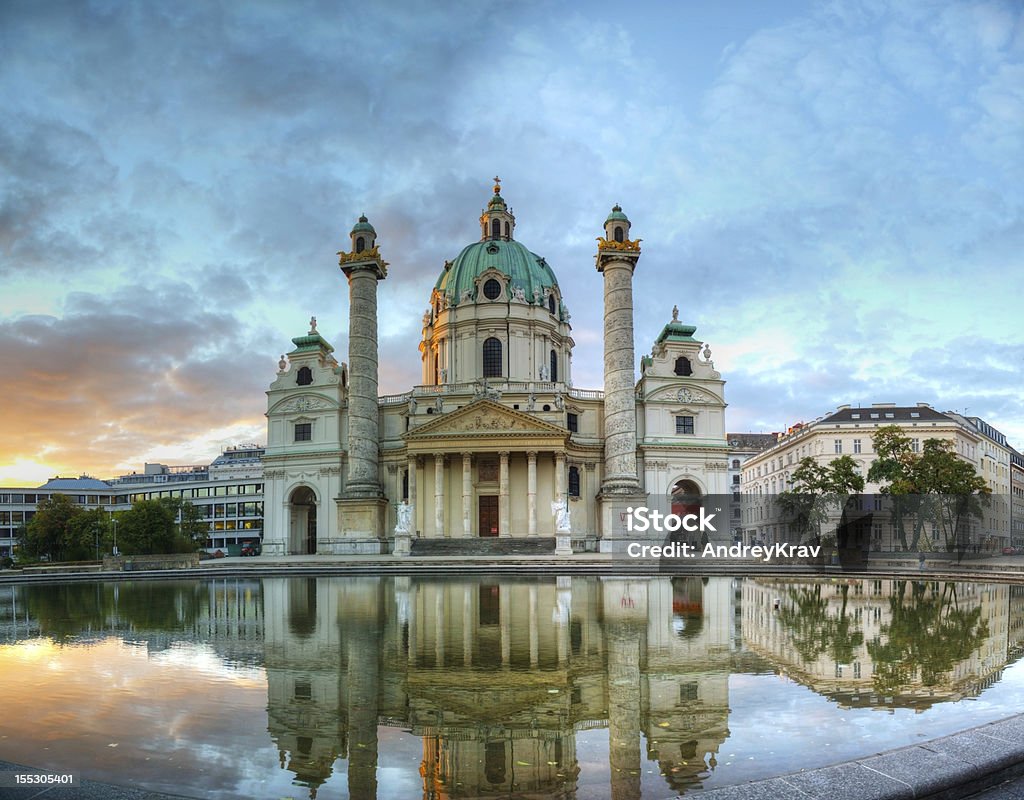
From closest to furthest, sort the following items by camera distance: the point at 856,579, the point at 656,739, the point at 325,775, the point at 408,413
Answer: the point at 325,775 < the point at 656,739 < the point at 856,579 < the point at 408,413

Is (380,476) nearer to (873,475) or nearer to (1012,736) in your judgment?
(873,475)

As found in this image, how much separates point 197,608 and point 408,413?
41.4 metres

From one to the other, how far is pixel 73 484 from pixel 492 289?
103 meters

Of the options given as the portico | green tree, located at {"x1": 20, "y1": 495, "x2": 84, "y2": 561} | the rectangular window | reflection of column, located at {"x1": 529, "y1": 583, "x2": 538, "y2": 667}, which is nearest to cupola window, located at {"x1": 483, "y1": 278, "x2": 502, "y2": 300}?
the portico

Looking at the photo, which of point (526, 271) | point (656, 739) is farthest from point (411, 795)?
point (526, 271)

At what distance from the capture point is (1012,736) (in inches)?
260

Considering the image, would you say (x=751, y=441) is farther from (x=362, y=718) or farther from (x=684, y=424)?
(x=362, y=718)

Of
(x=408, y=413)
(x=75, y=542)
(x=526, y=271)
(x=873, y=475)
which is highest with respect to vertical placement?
(x=526, y=271)

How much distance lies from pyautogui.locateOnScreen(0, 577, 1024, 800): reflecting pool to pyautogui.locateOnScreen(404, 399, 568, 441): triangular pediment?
37.5m

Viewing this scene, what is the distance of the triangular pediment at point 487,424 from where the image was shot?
5912cm

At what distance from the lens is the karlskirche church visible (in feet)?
196

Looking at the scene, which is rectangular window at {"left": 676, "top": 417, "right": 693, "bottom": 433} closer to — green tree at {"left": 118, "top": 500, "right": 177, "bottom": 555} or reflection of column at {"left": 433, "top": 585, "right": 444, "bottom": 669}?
reflection of column at {"left": 433, "top": 585, "right": 444, "bottom": 669}

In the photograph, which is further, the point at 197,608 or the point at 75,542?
the point at 75,542

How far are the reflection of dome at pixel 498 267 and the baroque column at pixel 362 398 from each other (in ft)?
33.8
